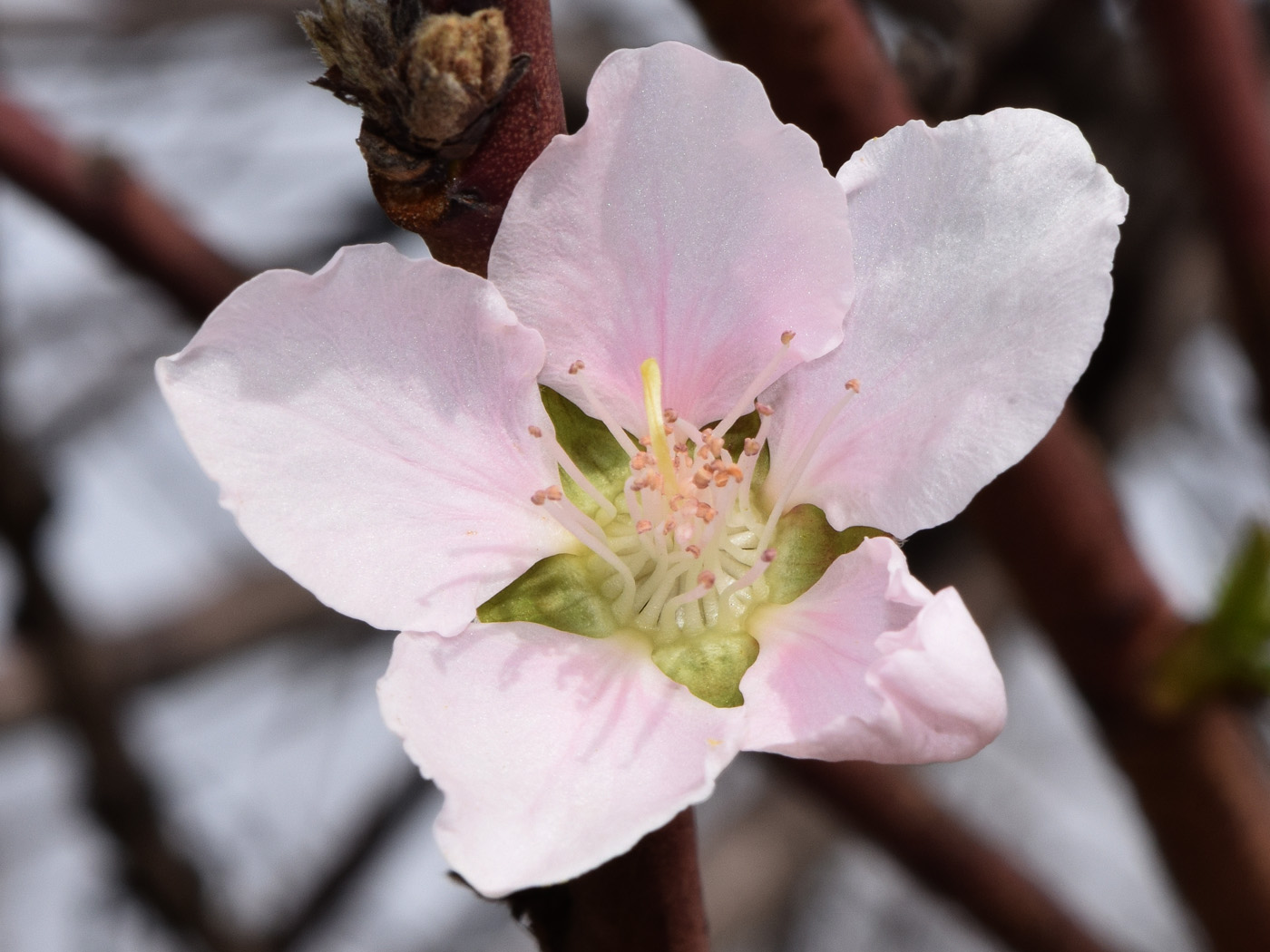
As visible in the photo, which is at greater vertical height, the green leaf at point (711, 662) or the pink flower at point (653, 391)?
the pink flower at point (653, 391)

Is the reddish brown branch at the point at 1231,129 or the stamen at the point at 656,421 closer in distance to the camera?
the stamen at the point at 656,421

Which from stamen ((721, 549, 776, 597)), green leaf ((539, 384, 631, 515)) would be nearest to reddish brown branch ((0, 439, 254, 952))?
green leaf ((539, 384, 631, 515))

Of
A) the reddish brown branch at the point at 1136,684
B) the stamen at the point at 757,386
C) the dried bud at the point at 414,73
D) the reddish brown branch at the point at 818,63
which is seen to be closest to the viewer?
the dried bud at the point at 414,73

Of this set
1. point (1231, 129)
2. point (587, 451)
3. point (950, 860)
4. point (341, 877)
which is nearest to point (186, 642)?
point (341, 877)

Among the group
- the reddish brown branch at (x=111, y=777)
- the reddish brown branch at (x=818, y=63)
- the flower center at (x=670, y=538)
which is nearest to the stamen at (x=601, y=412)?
the flower center at (x=670, y=538)

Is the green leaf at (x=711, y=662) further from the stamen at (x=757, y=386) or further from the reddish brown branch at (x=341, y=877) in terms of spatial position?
the reddish brown branch at (x=341, y=877)

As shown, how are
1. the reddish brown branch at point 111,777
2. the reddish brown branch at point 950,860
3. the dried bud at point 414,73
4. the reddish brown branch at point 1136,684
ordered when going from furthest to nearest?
the reddish brown branch at point 111,777 < the reddish brown branch at point 950,860 < the reddish brown branch at point 1136,684 < the dried bud at point 414,73
